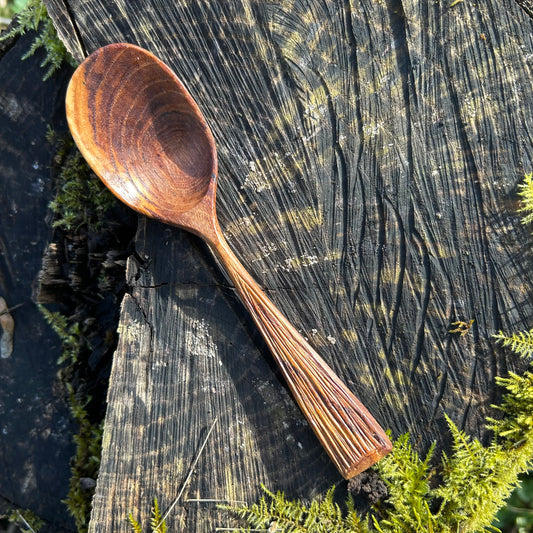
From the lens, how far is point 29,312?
1730 mm

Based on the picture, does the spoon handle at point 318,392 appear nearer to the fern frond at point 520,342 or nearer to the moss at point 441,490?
the moss at point 441,490

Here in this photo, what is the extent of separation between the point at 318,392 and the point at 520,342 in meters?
0.58

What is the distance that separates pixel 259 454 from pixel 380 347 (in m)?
0.48

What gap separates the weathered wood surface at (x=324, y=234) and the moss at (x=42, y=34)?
0.16m

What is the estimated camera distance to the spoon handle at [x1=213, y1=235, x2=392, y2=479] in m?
1.28

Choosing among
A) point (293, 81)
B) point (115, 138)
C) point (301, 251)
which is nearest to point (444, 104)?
point (293, 81)

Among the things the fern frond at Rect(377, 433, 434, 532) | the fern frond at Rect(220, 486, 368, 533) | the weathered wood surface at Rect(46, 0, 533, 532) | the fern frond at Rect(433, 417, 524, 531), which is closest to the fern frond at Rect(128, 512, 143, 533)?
the weathered wood surface at Rect(46, 0, 533, 532)

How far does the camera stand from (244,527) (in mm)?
1358

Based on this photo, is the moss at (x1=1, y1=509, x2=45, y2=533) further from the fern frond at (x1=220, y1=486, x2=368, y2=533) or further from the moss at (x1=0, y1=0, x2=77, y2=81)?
the moss at (x1=0, y1=0, x2=77, y2=81)

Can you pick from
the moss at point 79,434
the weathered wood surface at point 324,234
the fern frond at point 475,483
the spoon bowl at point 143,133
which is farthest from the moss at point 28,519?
the fern frond at point 475,483

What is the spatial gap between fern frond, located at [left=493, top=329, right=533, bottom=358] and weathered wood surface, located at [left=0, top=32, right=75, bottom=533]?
1.46 metres

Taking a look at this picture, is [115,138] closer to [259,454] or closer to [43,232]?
[43,232]

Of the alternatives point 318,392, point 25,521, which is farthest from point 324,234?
point 25,521

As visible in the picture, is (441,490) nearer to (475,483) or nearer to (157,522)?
(475,483)
